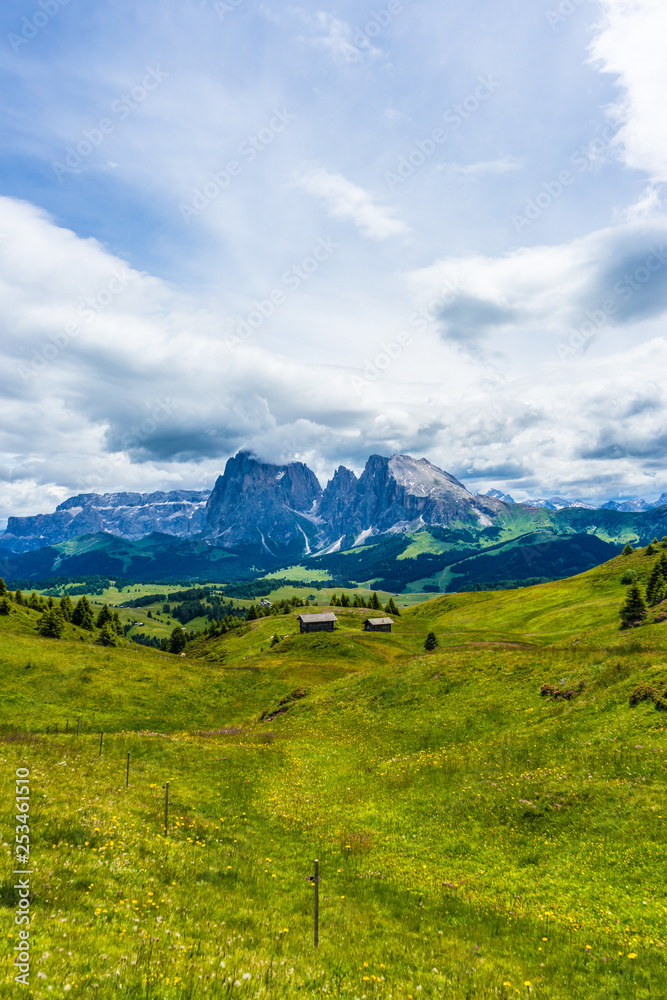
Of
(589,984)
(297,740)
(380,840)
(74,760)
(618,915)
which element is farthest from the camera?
(297,740)

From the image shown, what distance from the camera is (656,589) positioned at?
84250 millimetres

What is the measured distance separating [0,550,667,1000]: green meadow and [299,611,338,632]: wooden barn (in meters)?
94.6

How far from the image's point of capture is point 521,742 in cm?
2616

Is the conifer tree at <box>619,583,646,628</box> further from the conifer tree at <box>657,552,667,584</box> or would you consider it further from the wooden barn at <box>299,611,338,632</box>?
the wooden barn at <box>299,611,338,632</box>

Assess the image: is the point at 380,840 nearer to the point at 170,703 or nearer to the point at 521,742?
the point at 521,742

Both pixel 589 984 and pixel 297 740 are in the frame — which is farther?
pixel 297 740

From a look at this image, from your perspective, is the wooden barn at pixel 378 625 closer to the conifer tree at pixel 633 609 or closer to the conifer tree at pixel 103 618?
the conifer tree at pixel 103 618

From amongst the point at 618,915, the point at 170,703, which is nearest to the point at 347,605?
the point at 170,703

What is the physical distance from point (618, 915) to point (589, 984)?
349cm

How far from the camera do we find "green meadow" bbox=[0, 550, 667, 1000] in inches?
392

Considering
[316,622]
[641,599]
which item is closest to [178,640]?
[316,622]

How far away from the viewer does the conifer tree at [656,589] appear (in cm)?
8012

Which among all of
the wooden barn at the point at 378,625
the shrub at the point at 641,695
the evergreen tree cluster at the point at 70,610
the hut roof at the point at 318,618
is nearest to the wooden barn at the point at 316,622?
the hut roof at the point at 318,618

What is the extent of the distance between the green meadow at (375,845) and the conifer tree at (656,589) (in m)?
47.2
